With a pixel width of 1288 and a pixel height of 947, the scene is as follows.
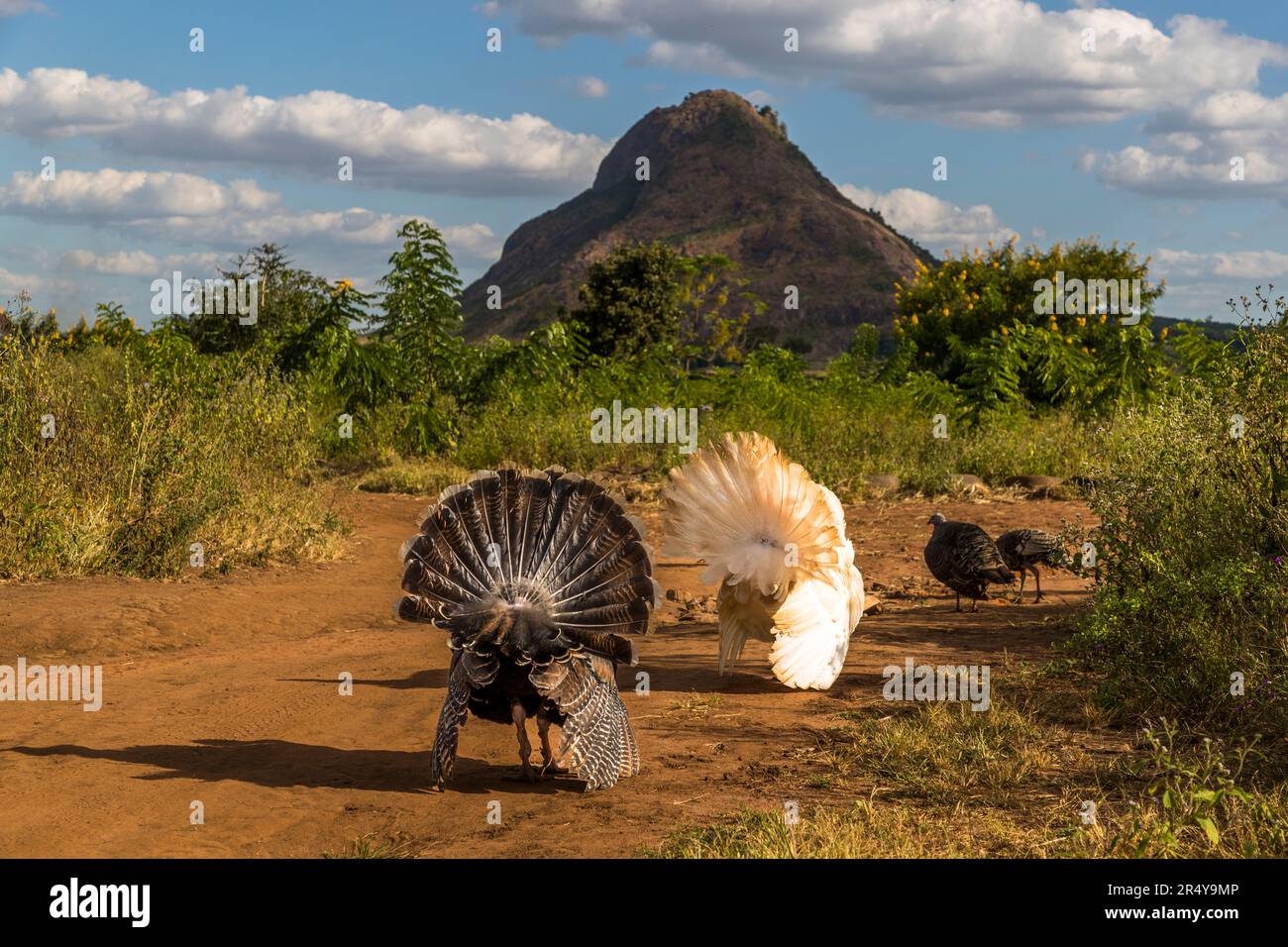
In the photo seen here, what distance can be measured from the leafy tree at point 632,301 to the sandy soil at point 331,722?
24.2 metres

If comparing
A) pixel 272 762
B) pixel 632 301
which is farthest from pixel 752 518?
pixel 632 301

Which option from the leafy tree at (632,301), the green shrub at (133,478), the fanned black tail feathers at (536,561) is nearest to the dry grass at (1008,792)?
the fanned black tail feathers at (536,561)

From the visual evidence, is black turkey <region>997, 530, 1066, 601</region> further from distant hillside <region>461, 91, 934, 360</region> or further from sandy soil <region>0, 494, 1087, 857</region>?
→ distant hillside <region>461, 91, 934, 360</region>

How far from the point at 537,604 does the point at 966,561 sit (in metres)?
4.45

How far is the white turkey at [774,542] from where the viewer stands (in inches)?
276

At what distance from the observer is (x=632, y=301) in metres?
35.2

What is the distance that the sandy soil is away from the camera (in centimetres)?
505

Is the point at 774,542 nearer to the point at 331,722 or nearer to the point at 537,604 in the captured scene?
the point at 537,604

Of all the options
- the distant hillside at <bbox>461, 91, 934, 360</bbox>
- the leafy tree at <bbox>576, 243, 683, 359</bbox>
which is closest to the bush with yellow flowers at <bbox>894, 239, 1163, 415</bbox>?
the leafy tree at <bbox>576, 243, 683, 359</bbox>

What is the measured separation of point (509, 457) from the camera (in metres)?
17.2
